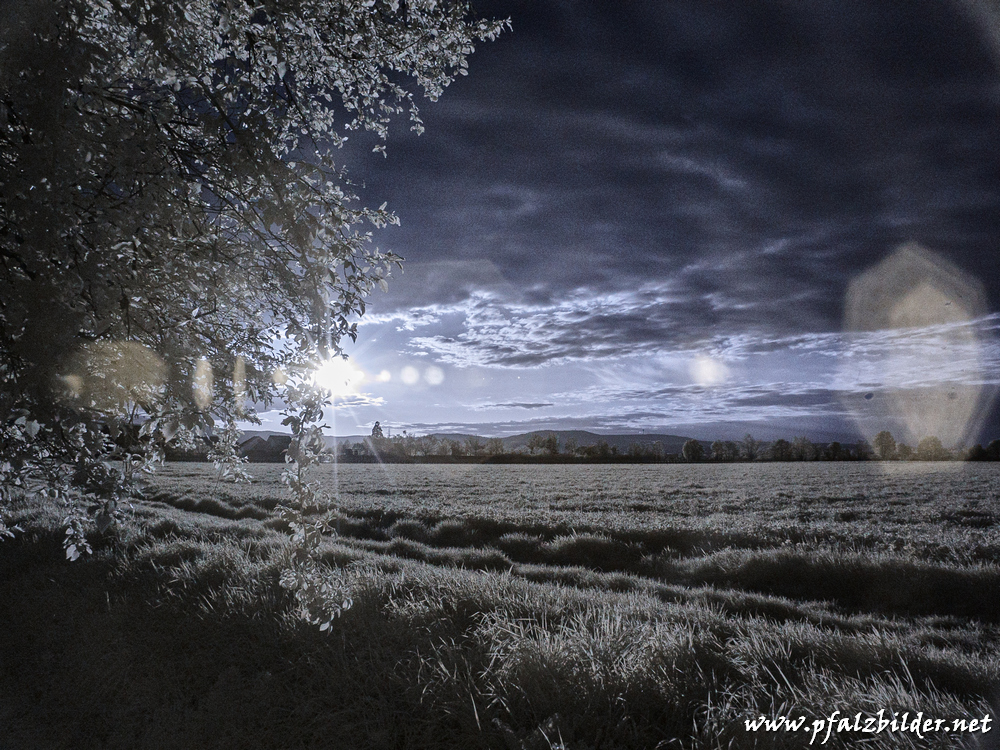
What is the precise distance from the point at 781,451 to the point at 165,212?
388 ft

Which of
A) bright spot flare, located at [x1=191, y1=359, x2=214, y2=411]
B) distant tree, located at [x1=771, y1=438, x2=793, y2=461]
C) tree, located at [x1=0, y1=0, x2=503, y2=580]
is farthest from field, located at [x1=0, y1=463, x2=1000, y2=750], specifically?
distant tree, located at [x1=771, y1=438, x2=793, y2=461]

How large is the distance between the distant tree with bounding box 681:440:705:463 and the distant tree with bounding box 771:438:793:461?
14086 mm

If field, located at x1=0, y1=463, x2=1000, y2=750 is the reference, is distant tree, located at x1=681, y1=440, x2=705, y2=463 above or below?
below

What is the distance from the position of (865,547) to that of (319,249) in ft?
47.8

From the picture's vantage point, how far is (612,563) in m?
13.6

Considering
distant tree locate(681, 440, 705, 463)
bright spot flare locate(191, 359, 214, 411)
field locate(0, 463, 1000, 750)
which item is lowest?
distant tree locate(681, 440, 705, 463)

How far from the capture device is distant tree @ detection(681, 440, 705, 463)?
114m

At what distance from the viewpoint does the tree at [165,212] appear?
2.81 metres

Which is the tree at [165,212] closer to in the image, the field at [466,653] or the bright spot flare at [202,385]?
the bright spot flare at [202,385]

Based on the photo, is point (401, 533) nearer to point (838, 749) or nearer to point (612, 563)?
point (612, 563)

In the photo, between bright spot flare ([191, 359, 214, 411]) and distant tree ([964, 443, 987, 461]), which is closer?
bright spot flare ([191, 359, 214, 411])

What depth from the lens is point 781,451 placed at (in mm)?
106062

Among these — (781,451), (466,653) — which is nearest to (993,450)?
(781,451)

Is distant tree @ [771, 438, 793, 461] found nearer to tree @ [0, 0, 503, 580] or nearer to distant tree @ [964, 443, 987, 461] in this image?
distant tree @ [964, 443, 987, 461]
